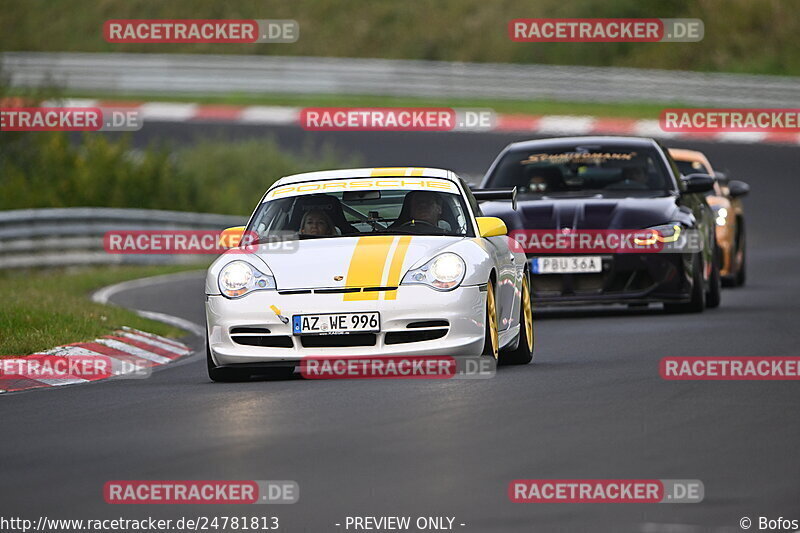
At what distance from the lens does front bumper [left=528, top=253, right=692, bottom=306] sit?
14.8 meters

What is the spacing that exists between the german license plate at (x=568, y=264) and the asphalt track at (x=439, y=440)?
229 centimetres

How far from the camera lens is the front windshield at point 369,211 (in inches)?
435

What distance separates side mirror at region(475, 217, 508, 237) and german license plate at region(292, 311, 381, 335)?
1.29 m

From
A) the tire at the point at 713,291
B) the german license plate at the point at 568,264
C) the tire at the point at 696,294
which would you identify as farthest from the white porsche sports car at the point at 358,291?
the tire at the point at 713,291

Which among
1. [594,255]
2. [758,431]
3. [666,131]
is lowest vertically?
[758,431]

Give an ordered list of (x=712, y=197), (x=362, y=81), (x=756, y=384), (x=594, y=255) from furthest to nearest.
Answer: (x=362, y=81)
(x=712, y=197)
(x=594, y=255)
(x=756, y=384)

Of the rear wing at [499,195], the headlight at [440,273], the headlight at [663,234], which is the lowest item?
the headlight at [440,273]

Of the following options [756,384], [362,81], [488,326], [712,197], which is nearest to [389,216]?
[488,326]

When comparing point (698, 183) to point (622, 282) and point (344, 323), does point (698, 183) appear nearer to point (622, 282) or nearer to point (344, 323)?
point (622, 282)

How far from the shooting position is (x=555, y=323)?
590 inches

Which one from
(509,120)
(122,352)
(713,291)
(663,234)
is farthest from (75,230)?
(509,120)

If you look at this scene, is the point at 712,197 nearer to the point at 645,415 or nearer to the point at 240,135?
the point at 645,415

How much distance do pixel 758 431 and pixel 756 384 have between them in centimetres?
193

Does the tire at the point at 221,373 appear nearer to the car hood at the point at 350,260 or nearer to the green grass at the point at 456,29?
the car hood at the point at 350,260
